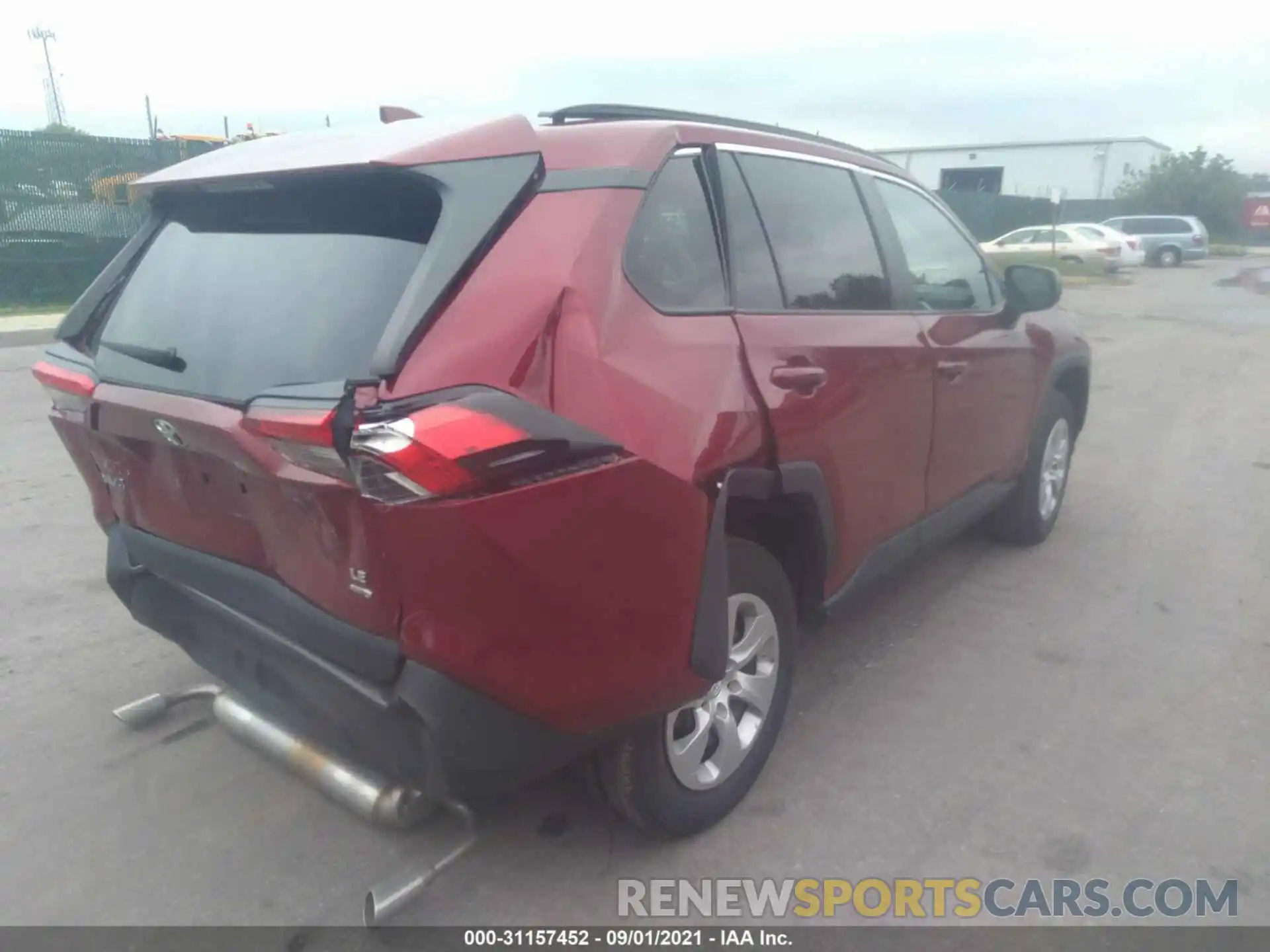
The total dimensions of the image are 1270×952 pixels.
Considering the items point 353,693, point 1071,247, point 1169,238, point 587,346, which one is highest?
point 587,346

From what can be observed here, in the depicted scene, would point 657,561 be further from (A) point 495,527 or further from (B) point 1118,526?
(B) point 1118,526

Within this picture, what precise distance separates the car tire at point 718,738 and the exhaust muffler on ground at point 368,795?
451mm

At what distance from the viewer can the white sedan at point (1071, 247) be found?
29109 millimetres

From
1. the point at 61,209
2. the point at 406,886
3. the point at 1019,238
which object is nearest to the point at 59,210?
the point at 61,209

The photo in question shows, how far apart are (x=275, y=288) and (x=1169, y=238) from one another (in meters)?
36.9

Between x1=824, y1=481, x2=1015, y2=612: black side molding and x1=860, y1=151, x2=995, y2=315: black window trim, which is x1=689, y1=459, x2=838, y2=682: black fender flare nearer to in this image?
x1=824, y1=481, x2=1015, y2=612: black side molding

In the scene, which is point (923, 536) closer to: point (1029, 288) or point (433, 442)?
point (1029, 288)

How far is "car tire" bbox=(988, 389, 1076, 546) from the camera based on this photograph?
510cm

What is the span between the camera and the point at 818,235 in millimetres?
3365

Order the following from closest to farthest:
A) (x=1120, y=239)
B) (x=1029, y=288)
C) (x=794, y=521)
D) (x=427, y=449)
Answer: (x=427, y=449), (x=794, y=521), (x=1029, y=288), (x=1120, y=239)

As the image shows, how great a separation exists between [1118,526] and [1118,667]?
199cm

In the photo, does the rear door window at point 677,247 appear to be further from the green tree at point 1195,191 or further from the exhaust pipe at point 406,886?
the green tree at point 1195,191

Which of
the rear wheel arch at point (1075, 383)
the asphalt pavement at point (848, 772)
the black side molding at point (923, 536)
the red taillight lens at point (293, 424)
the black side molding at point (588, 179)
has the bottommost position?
the asphalt pavement at point (848, 772)

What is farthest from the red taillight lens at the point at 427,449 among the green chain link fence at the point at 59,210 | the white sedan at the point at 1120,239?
the white sedan at the point at 1120,239
